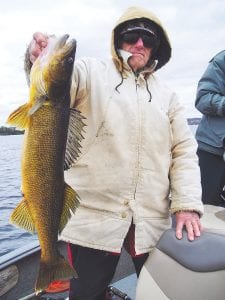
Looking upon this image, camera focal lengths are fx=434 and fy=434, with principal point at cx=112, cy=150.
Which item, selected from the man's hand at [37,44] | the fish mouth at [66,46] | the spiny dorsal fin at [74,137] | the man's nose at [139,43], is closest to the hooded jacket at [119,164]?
the man's nose at [139,43]

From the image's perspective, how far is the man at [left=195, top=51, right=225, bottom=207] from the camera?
16.2 ft

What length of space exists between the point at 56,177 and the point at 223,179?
2843mm

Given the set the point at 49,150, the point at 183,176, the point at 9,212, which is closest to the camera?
the point at 49,150

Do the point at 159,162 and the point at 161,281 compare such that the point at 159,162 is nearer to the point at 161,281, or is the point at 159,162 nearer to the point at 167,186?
the point at 167,186

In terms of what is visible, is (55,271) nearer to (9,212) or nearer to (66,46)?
(66,46)

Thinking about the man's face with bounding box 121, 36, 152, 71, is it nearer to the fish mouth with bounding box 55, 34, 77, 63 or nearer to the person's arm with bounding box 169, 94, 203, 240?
the person's arm with bounding box 169, 94, 203, 240

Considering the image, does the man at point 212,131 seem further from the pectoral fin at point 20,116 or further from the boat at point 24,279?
the pectoral fin at point 20,116

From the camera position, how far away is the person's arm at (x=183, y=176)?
3379 mm

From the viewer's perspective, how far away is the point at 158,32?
381 centimetres

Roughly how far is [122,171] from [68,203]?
1.73ft

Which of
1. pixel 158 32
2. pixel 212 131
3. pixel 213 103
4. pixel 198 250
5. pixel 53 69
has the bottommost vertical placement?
pixel 198 250

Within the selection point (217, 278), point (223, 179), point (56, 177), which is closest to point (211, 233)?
point (217, 278)

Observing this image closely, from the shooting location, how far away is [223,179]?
512cm

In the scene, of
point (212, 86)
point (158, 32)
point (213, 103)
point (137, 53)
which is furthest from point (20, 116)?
point (212, 86)
